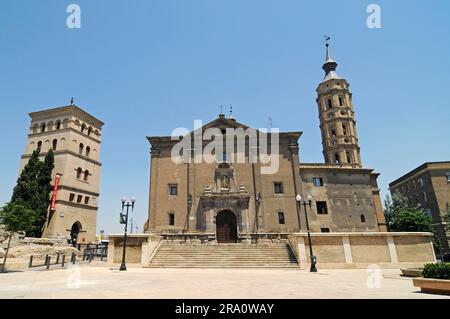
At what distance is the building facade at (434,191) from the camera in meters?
41.4

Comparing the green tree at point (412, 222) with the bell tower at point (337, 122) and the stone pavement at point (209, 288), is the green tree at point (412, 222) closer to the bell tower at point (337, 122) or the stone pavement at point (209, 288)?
the bell tower at point (337, 122)

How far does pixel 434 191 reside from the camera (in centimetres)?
4278

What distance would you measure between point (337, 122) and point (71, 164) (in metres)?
39.2

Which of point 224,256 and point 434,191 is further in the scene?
point 434,191

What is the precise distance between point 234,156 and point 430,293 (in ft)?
76.0

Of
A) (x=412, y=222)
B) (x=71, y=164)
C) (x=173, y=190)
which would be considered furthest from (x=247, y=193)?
(x=71, y=164)

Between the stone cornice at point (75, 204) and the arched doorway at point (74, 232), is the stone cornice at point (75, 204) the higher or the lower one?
the higher one

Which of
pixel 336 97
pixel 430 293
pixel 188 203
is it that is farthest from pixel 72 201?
pixel 336 97

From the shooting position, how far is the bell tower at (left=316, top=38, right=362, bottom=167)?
140 feet

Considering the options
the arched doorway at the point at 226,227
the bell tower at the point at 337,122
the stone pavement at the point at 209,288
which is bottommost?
the stone pavement at the point at 209,288

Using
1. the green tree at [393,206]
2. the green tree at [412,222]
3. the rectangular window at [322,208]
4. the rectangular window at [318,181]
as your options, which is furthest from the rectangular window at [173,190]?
the green tree at [393,206]

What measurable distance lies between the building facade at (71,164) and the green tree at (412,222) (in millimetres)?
40996

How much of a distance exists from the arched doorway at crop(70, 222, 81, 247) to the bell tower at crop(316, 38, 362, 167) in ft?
124

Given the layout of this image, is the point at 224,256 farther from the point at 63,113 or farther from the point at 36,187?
the point at 63,113
